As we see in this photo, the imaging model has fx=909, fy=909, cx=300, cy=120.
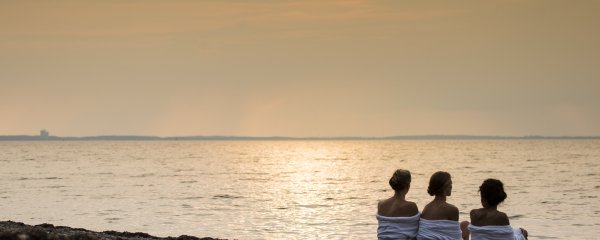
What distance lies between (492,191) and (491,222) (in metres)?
0.54

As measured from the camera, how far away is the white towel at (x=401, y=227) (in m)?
11.8

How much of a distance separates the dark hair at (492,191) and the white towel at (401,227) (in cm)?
98

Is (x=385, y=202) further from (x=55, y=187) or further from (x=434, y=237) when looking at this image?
(x=55, y=187)

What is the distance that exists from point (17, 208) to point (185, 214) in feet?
22.8

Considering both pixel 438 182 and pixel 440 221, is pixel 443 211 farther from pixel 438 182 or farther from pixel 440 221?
pixel 438 182

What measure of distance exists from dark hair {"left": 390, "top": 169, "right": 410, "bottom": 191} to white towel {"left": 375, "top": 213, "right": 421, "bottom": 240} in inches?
18.5

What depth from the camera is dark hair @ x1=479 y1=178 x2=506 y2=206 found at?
1109cm

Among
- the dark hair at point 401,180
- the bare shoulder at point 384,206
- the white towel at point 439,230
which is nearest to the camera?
the dark hair at point 401,180

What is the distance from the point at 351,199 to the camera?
39188 mm

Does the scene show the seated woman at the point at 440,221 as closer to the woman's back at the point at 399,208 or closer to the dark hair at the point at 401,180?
the woman's back at the point at 399,208

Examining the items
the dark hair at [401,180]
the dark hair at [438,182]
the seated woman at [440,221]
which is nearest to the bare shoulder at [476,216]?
the seated woman at [440,221]

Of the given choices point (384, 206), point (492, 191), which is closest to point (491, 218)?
point (492, 191)

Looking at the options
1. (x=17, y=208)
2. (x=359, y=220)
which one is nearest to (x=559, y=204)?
(x=359, y=220)

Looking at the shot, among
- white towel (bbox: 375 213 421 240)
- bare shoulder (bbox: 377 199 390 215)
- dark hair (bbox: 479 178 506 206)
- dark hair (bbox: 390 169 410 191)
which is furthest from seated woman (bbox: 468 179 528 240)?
bare shoulder (bbox: 377 199 390 215)
